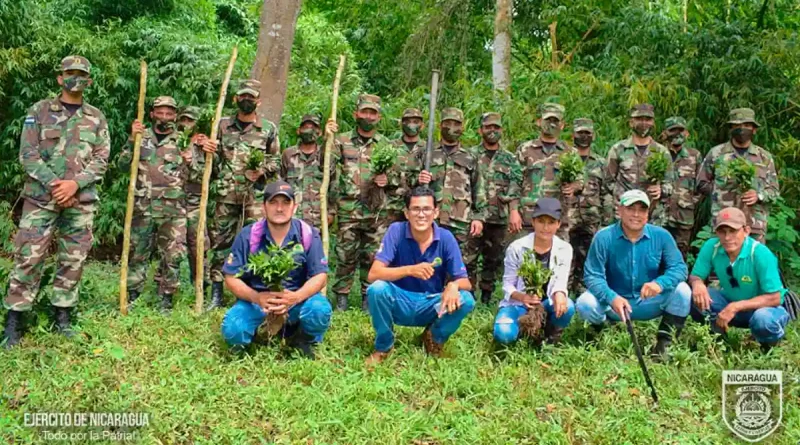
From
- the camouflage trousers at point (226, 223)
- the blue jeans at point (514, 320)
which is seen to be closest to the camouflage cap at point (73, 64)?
the camouflage trousers at point (226, 223)

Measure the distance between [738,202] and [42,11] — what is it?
9.78 meters

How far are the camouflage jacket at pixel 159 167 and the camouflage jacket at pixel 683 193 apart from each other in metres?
5.10

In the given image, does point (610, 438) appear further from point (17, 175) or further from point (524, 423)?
point (17, 175)

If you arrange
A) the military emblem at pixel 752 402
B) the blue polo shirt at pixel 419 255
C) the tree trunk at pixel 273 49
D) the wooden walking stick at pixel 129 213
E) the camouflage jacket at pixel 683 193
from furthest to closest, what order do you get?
the tree trunk at pixel 273 49
the camouflage jacket at pixel 683 193
the wooden walking stick at pixel 129 213
the blue polo shirt at pixel 419 255
the military emblem at pixel 752 402

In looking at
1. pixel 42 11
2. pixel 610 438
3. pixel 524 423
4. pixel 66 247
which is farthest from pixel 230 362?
pixel 42 11

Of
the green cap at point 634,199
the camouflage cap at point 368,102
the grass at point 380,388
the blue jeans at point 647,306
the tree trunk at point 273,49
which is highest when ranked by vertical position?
the tree trunk at point 273,49

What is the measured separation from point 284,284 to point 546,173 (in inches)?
128

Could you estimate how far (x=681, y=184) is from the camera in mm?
7688

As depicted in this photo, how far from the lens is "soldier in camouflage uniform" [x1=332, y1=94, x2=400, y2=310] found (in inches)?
287

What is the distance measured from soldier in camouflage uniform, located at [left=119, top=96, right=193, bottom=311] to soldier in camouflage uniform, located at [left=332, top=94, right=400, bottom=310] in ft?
5.15

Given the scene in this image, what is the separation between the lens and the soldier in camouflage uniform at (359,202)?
23.9 ft

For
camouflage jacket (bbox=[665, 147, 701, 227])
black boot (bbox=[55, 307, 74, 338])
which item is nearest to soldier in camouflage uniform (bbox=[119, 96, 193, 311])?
black boot (bbox=[55, 307, 74, 338])

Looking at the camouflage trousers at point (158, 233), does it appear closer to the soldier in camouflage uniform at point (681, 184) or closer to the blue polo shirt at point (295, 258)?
the blue polo shirt at point (295, 258)

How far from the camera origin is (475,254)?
7.61m
